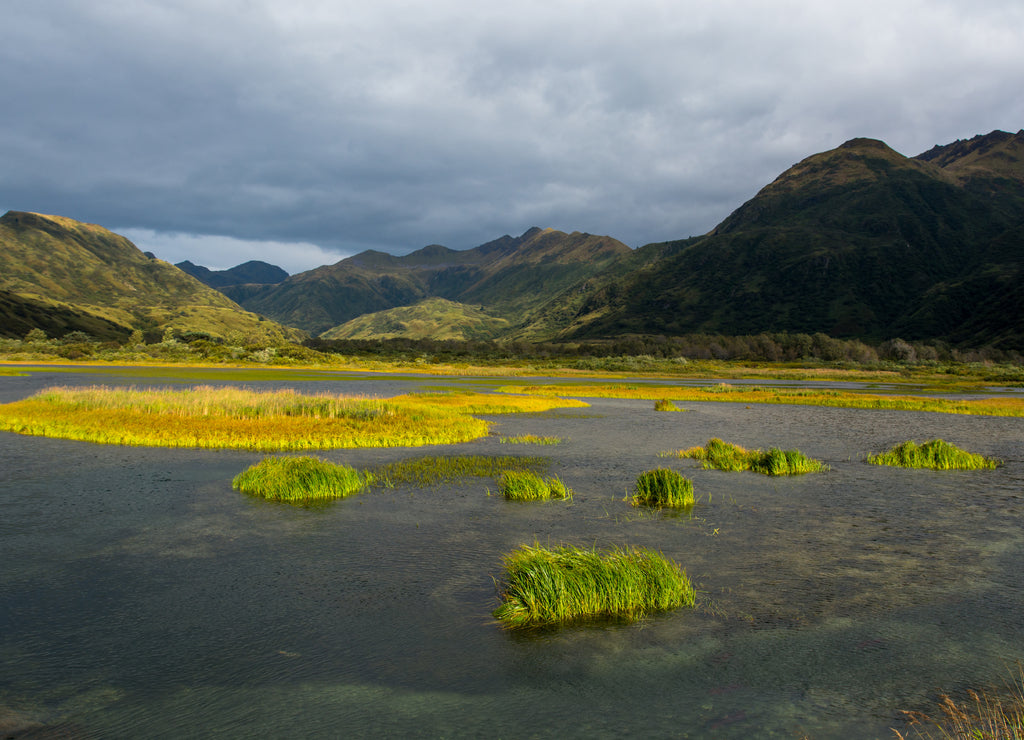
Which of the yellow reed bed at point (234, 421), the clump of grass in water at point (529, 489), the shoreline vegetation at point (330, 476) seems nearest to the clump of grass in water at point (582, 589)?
the clump of grass in water at point (529, 489)

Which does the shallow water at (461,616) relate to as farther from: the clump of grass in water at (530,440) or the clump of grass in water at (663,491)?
the clump of grass in water at (530,440)

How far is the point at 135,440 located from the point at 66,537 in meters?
20.4

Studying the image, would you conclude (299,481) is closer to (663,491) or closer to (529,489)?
(529,489)

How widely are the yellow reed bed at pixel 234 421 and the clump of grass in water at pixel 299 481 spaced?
10.3 metres

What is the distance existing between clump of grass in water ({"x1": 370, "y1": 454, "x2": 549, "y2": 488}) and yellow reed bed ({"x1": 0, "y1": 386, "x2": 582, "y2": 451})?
6351mm

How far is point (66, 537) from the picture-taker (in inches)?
721

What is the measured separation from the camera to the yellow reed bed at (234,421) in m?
37.1

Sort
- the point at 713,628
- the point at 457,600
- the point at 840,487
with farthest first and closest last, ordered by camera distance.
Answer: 1. the point at 840,487
2. the point at 457,600
3. the point at 713,628

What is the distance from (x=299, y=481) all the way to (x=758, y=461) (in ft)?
75.2

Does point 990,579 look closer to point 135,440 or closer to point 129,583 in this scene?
point 129,583

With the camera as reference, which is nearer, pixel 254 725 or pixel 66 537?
pixel 254 725

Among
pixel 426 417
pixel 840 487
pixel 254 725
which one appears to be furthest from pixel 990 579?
pixel 426 417

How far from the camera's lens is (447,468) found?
30.3 metres

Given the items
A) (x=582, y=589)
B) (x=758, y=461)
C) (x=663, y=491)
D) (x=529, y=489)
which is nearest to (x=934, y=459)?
(x=758, y=461)
